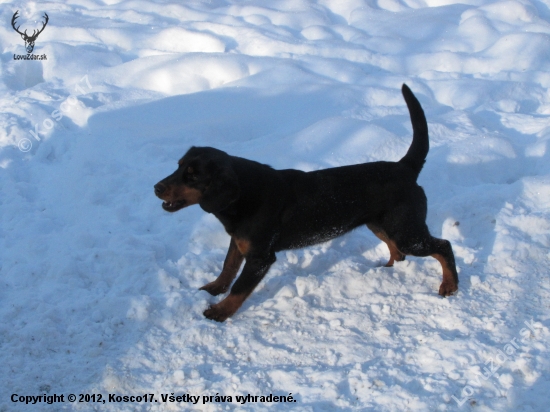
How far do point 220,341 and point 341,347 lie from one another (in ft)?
2.66

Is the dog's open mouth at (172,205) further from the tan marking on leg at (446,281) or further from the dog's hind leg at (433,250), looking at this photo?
the tan marking on leg at (446,281)

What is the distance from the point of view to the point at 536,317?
3.69 m

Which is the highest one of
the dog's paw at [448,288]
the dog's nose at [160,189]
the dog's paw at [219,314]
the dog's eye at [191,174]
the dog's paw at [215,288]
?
the dog's eye at [191,174]

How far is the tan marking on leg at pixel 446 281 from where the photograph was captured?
3951 mm

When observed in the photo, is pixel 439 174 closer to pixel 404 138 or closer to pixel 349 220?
pixel 404 138

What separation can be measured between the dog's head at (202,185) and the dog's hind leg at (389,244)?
1.29 m

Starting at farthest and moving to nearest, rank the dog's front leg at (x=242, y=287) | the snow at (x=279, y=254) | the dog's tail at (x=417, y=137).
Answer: the dog's tail at (x=417, y=137) → the dog's front leg at (x=242, y=287) → the snow at (x=279, y=254)

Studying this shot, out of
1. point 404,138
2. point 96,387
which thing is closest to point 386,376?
point 96,387

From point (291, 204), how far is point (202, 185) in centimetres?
71

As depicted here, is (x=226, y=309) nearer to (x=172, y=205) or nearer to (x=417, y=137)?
(x=172, y=205)

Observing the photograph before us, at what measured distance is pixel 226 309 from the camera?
3730mm

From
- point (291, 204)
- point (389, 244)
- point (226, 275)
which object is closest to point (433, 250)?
point (389, 244)

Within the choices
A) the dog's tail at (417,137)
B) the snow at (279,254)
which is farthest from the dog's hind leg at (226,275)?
the dog's tail at (417,137)

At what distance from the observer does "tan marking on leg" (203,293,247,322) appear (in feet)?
12.2
